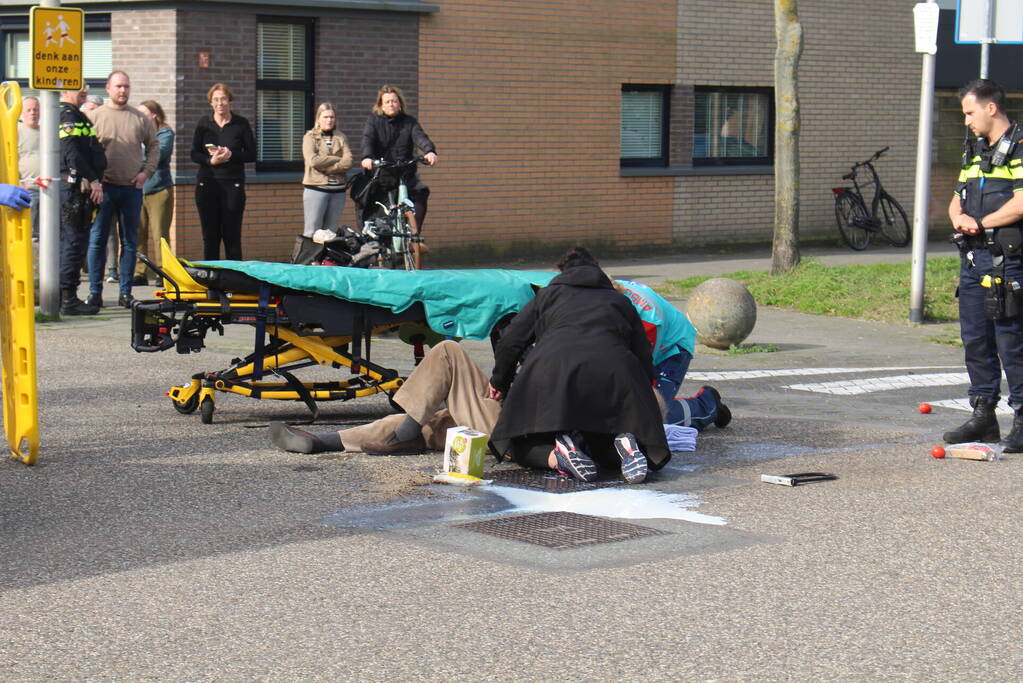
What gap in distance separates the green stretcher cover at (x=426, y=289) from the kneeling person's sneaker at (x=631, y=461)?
1652 mm

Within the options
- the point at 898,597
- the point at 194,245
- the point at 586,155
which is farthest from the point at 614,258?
the point at 898,597

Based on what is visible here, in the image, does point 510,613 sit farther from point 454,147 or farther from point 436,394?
point 454,147

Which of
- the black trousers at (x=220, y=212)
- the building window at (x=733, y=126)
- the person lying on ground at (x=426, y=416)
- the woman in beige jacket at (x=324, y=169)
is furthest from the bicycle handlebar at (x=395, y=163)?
the building window at (x=733, y=126)

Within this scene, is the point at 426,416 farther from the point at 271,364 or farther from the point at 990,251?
the point at 990,251

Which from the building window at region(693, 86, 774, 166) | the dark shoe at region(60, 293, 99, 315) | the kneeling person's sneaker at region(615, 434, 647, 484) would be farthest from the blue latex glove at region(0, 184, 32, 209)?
the building window at region(693, 86, 774, 166)

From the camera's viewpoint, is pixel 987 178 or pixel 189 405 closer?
pixel 987 178

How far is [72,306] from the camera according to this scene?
47.8 feet

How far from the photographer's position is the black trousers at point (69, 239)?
47.5 feet

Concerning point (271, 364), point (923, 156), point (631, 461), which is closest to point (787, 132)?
point (923, 156)

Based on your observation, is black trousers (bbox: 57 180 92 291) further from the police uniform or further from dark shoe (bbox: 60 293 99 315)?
the police uniform

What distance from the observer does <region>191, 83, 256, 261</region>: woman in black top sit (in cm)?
1576

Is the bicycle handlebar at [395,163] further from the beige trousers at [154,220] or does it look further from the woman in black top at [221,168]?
the beige trousers at [154,220]

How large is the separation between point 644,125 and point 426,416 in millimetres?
14855

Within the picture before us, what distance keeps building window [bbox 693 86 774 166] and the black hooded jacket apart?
15409 millimetres
